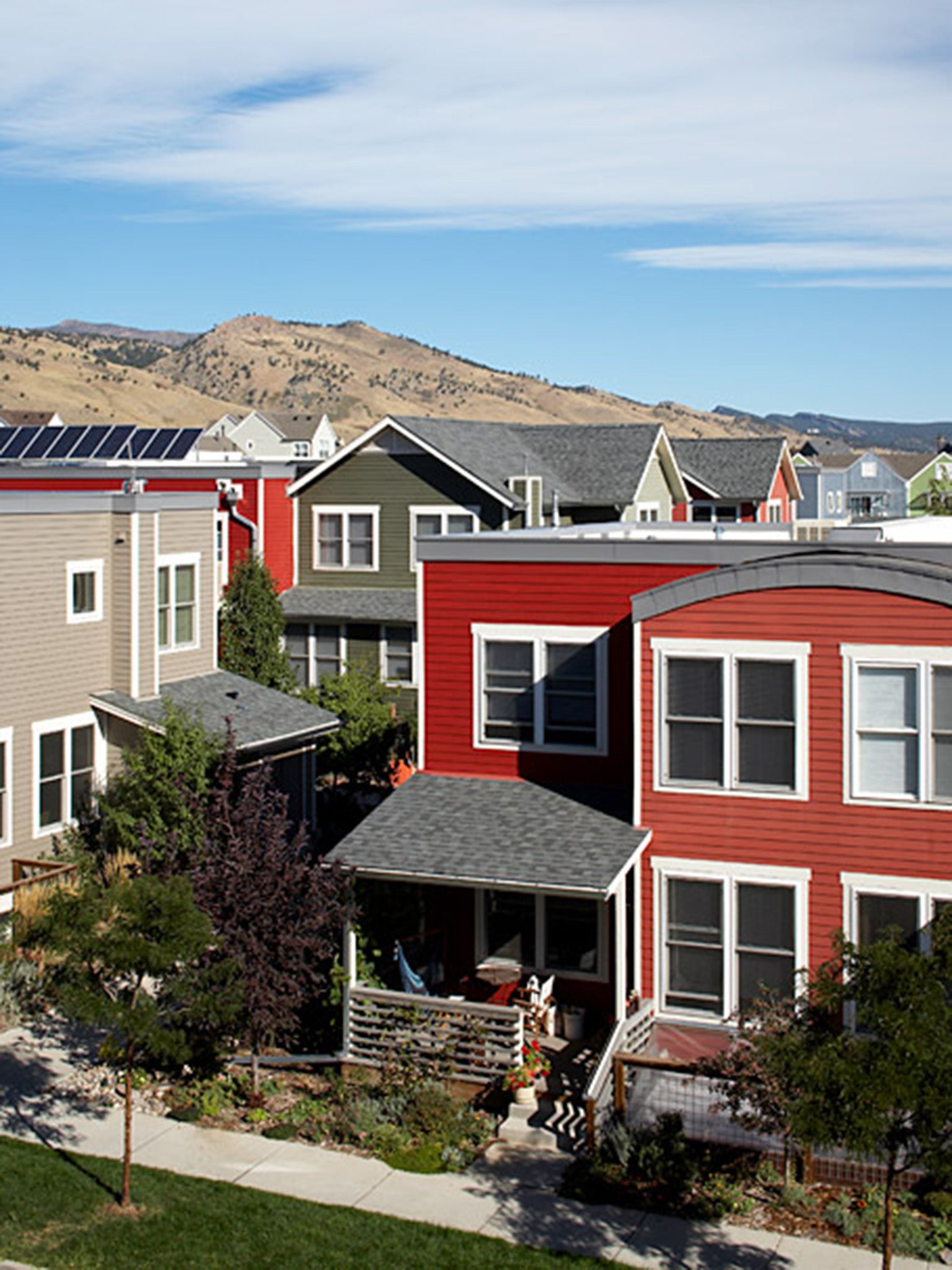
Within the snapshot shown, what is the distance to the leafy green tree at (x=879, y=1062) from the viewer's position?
35.5 ft

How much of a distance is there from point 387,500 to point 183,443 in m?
5.46

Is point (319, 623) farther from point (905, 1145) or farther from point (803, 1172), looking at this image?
point (905, 1145)

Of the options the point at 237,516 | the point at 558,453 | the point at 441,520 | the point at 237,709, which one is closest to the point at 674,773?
the point at 237,709

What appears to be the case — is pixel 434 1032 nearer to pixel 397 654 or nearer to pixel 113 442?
pixel 397 654

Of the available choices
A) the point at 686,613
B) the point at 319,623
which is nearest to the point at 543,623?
the point at 686,613

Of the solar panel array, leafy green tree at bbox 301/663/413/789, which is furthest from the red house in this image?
the solar panel array

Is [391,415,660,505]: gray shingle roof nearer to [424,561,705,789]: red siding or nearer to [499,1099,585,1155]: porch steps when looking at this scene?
[424,561,705,789]: red siding

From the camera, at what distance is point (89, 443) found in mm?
35125


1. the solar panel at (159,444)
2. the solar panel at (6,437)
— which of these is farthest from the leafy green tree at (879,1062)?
the solar panel at (6,437)

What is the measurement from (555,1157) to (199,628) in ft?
49.0

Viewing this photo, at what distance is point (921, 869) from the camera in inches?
666

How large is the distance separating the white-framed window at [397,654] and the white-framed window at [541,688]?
16044 millimetres

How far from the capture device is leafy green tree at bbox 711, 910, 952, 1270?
10.8 m

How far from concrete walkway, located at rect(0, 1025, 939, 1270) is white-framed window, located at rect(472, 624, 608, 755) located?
592 cm
